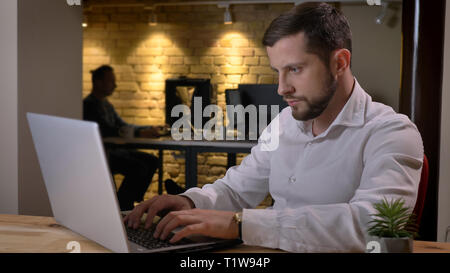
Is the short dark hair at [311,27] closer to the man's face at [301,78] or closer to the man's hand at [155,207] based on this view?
the man's face at [301,78]

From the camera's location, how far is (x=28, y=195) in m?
3.03

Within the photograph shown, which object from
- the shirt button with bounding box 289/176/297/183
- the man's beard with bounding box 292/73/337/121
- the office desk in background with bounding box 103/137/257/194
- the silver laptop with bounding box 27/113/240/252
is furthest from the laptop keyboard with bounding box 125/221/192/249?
the office desk in background with bounding box 103/137/257/194

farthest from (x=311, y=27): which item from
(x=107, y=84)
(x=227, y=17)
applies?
(x=107, y=84)

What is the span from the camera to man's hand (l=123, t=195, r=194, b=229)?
1.25 meters

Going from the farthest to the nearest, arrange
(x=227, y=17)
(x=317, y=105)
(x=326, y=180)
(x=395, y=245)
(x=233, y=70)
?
1. (x=233, y=70)
2. (x=227, y=17)
3. (x=317, y=105)
4. (x=326, y=180)
5. (x=395, y=245)

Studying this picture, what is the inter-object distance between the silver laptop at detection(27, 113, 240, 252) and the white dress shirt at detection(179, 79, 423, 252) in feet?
0.49

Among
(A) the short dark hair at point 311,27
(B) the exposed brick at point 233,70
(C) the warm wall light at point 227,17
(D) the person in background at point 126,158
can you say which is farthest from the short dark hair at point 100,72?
(A) the short dark hair at point 311,27

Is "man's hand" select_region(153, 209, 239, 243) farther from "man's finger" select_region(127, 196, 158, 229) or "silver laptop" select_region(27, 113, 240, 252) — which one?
"man's finger" select_region(127, 196, 158, 229)

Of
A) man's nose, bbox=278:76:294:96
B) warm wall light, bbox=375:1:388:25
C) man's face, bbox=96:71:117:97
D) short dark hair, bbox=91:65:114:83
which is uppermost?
warm wall light, bbox=375:1:388:25

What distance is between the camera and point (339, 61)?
162cm

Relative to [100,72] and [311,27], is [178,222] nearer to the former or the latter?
[311,27]

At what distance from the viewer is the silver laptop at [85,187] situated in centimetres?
87

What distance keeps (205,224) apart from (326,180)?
1.77 ft

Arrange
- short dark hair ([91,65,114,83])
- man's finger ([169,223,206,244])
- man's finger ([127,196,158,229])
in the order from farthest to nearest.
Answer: short dark hair ([91,65,114,83]) → man's finger ([127,196,158,229]) → man's finger ([169,223,206,244])
